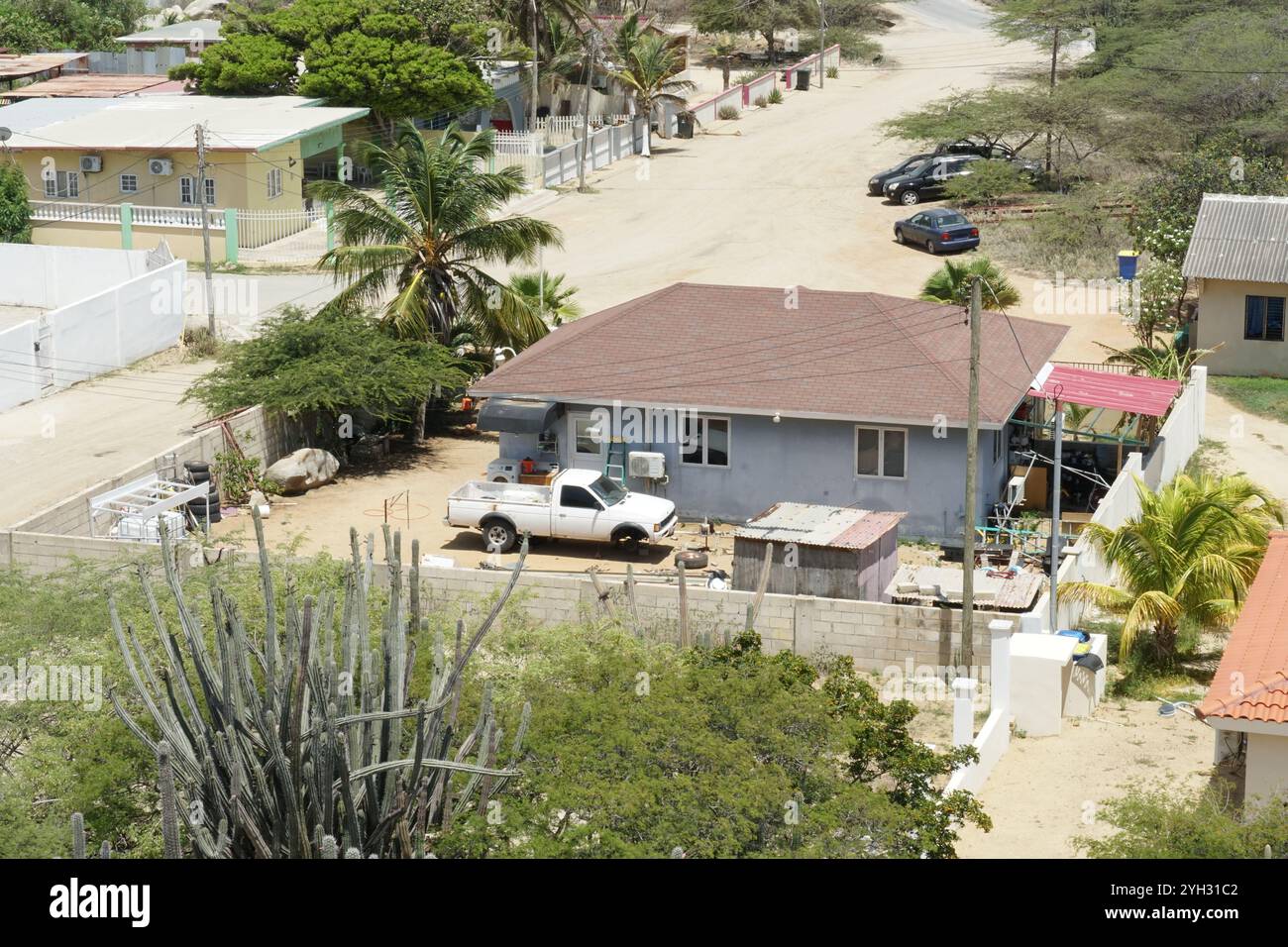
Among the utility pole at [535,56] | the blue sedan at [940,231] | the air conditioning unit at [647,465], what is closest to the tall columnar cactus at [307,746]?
the air conditioning unit at [647,465]

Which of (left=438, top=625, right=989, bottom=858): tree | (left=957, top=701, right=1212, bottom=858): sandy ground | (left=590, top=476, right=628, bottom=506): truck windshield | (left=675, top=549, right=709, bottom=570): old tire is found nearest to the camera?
(left=438, top=625, right=989, bottom=858): tree

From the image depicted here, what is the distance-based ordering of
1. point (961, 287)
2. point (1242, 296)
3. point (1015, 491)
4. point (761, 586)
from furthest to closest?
point (1242, 296) < point (961, 287) < point (1015, 491) < point (761, 586)

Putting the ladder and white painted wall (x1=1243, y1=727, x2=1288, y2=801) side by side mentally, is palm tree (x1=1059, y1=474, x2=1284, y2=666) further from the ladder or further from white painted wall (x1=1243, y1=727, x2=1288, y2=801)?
the ladder

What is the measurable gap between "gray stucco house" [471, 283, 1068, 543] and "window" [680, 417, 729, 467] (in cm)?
3

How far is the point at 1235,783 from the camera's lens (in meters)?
18.0

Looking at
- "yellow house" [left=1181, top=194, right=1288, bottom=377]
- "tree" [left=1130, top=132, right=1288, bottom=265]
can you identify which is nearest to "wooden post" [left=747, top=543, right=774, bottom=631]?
"yellow house" [left=1181, top=194, right=1288, bottom=377]

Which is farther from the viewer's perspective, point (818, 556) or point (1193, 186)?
point (1193, 186)

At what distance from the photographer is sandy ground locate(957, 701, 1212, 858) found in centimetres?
1766

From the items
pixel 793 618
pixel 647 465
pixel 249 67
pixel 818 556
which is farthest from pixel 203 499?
pixel 249 67

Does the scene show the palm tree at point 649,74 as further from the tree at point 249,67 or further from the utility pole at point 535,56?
the tree at point 249,67

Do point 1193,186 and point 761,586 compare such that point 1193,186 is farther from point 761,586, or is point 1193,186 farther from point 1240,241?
point 761,586

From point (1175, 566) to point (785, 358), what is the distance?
990 centimetres

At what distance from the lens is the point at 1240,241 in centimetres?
4016
